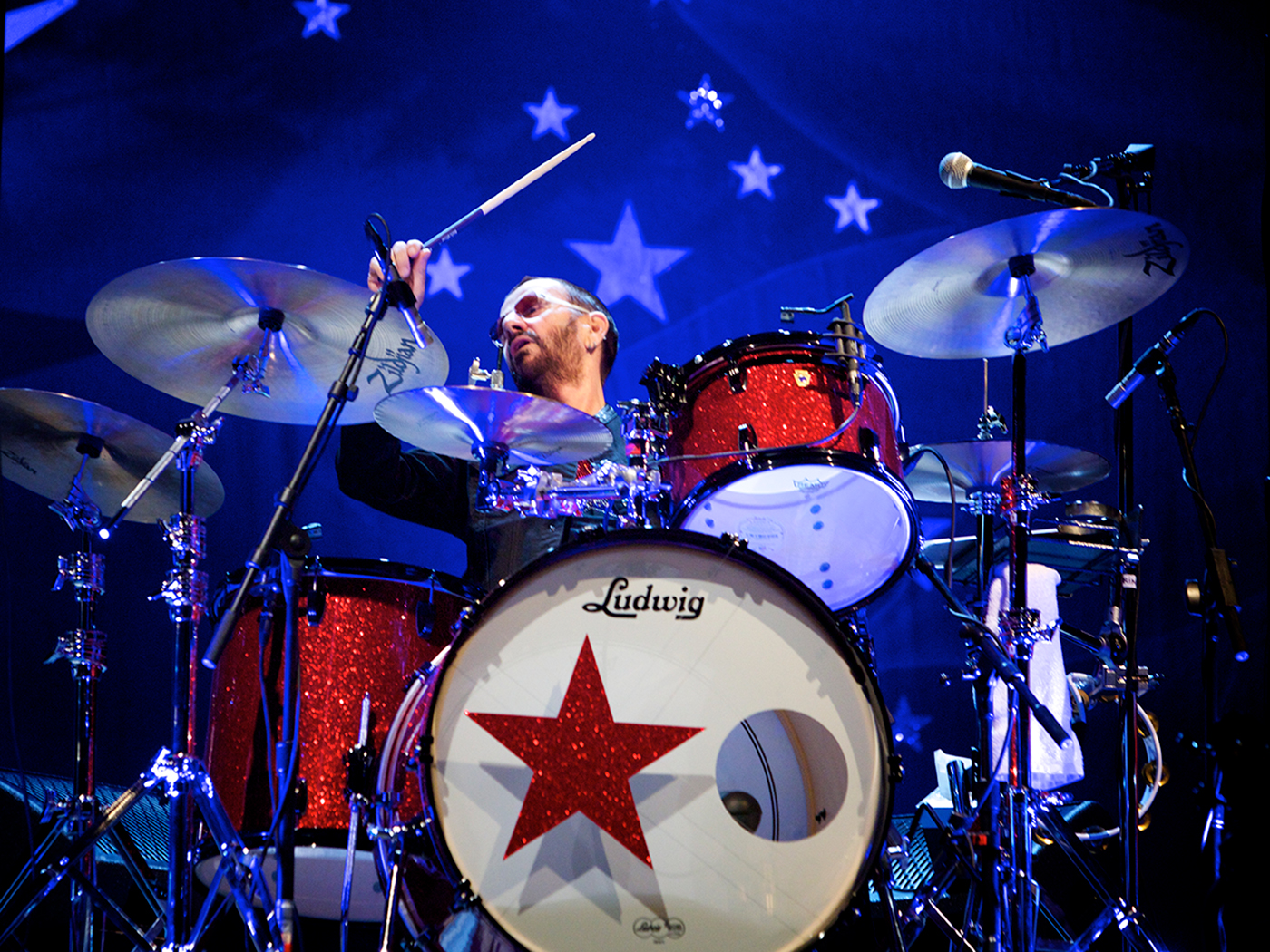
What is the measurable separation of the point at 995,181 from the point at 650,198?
178 centimetres

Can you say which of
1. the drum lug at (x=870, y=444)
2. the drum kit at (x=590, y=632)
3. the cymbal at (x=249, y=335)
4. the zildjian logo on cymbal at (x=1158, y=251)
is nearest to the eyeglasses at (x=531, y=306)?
the drum kit at (x=590, y=632)

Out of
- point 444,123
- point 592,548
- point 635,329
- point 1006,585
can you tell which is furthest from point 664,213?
point 592,548

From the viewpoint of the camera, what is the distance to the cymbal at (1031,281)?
243 centimetres

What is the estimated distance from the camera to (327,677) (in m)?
2.51

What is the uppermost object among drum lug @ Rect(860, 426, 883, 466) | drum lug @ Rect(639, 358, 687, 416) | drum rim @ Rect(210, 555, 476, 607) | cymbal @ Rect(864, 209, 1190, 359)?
cymbal @ Rect(864, 209, 1190, 359)

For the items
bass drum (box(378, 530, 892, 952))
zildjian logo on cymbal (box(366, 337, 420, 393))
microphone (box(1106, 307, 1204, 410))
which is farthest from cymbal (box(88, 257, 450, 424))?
microphone (box(1106, 307, 1204, 410))

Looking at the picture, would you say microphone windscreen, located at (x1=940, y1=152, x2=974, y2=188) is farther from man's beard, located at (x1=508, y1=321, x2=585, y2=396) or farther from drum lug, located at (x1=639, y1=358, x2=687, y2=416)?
man's beard, located at (x1=508, y1=321, x2=585, y2=396)

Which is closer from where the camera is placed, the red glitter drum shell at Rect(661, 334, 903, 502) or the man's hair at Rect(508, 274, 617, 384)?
the red glitter drum shell at Rect(661, 334, 903, 502)

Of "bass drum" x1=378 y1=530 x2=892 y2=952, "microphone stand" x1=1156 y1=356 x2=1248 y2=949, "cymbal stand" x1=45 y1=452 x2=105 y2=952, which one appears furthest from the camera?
"cymbal stand" x1=45 y1=452 x2=105 y2=952

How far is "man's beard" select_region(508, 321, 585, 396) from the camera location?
365cm

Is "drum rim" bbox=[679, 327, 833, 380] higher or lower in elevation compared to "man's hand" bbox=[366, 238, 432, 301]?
lower

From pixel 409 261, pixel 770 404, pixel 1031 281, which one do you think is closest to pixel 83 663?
pixel 409 261

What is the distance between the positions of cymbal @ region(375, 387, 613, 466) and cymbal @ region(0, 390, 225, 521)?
0.66m

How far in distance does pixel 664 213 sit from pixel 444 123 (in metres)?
0.88
